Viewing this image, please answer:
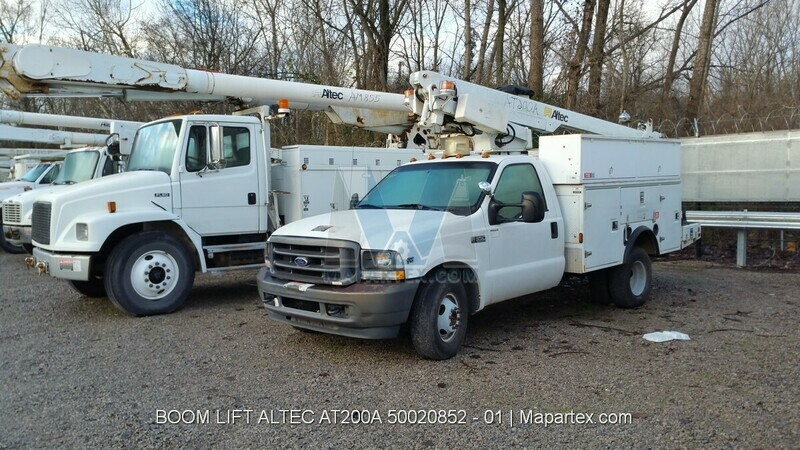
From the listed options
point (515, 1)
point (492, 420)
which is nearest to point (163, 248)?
point (492, 420)

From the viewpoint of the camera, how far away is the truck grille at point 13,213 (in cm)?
1113

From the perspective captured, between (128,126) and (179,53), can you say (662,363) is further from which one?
(179,53)

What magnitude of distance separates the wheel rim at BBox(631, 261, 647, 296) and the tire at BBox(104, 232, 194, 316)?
5911 mm

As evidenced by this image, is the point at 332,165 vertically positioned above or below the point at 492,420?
above

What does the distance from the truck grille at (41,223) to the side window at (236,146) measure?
233 cm

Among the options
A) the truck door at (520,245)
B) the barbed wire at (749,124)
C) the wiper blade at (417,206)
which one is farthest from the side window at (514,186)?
the barbed wire at (749,124)

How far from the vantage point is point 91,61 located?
7.91 meters

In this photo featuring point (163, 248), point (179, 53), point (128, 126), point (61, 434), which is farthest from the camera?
point (179, 53)

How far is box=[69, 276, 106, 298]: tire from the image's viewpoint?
8.88 metres

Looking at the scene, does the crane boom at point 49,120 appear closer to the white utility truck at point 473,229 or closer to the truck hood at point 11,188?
the truck hood at point 11,188

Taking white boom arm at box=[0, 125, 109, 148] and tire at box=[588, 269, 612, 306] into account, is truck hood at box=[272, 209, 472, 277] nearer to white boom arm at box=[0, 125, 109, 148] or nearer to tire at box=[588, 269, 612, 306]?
tire at box=[588, 269, 612, 306]

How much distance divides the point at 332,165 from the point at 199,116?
211cm

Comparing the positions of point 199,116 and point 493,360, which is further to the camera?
point 199,116

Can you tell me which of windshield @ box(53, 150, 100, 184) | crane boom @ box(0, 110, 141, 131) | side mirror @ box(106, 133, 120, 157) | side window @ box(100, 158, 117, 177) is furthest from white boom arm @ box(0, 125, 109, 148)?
side mirror @ box(106, 133, 120, 157)
